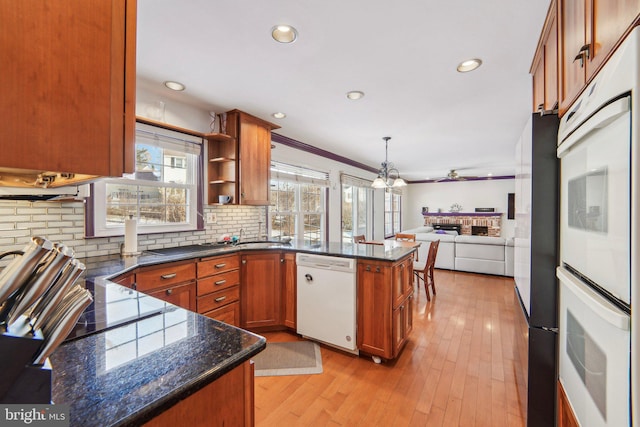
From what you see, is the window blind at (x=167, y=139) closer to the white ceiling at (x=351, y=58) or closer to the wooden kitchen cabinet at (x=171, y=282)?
the white ceiling at (x=351, y=58)

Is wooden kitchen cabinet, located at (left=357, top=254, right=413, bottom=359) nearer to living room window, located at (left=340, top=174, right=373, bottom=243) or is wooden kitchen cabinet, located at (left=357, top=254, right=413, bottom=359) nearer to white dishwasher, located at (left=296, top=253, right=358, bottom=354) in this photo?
white dishwasher, located at (left=296, top=253, right=358, bottom=354)

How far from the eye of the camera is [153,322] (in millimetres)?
988

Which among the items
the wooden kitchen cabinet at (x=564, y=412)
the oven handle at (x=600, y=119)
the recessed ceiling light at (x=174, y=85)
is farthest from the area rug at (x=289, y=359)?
the recessed ceiling light at (x=174, y=85)

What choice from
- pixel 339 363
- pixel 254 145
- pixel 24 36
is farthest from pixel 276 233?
pixel 24 36

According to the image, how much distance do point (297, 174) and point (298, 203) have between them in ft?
1.55

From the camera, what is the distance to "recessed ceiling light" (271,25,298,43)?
5.54 ft

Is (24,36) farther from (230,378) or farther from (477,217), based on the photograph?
(477,217)

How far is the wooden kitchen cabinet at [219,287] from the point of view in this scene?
2486mm

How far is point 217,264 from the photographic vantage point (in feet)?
8.55

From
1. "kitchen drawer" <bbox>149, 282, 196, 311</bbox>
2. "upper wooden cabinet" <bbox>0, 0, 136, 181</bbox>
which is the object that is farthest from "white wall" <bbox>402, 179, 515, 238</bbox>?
"upper wooden cabinet" <bbox>0, 0, 136, 181</bbox>

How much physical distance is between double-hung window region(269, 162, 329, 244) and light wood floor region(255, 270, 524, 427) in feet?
5.71

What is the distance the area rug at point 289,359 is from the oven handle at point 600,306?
1.88 m

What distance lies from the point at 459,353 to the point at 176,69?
3520 millimetres

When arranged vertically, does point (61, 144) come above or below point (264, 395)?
above
